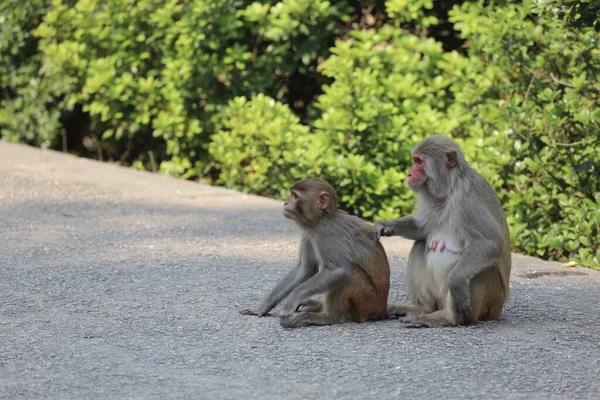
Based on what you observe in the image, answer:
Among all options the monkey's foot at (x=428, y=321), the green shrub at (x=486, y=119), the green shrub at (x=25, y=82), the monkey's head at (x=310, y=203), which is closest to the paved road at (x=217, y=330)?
the monkey's foot at (x=428, y=321)

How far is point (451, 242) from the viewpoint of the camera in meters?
5.67

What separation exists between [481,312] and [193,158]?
6.24 meters

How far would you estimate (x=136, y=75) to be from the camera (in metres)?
11.6

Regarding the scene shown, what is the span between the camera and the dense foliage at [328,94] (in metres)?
8.34

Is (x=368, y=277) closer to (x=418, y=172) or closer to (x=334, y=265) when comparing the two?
(x=334, y=265)

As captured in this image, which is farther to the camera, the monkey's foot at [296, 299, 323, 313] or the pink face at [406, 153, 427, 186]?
the monkey's foot at [296, 299, 323, 313]

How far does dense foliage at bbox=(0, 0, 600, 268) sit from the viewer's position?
27.3 feet

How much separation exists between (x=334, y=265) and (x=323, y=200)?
362mm

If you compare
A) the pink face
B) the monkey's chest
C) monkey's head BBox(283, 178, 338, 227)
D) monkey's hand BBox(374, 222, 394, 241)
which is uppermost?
the pink face

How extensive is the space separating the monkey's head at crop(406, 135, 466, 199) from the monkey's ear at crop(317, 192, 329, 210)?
454 millimetres

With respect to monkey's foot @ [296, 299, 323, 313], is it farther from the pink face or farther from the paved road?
the pink face

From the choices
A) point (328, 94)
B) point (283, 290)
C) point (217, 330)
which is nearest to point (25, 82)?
point (328, 94)

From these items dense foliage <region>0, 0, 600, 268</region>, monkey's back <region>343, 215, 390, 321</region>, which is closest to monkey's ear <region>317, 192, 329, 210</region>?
monkey's back <region>343, 215, 390, 321</region>

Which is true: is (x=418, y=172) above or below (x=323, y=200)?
above
